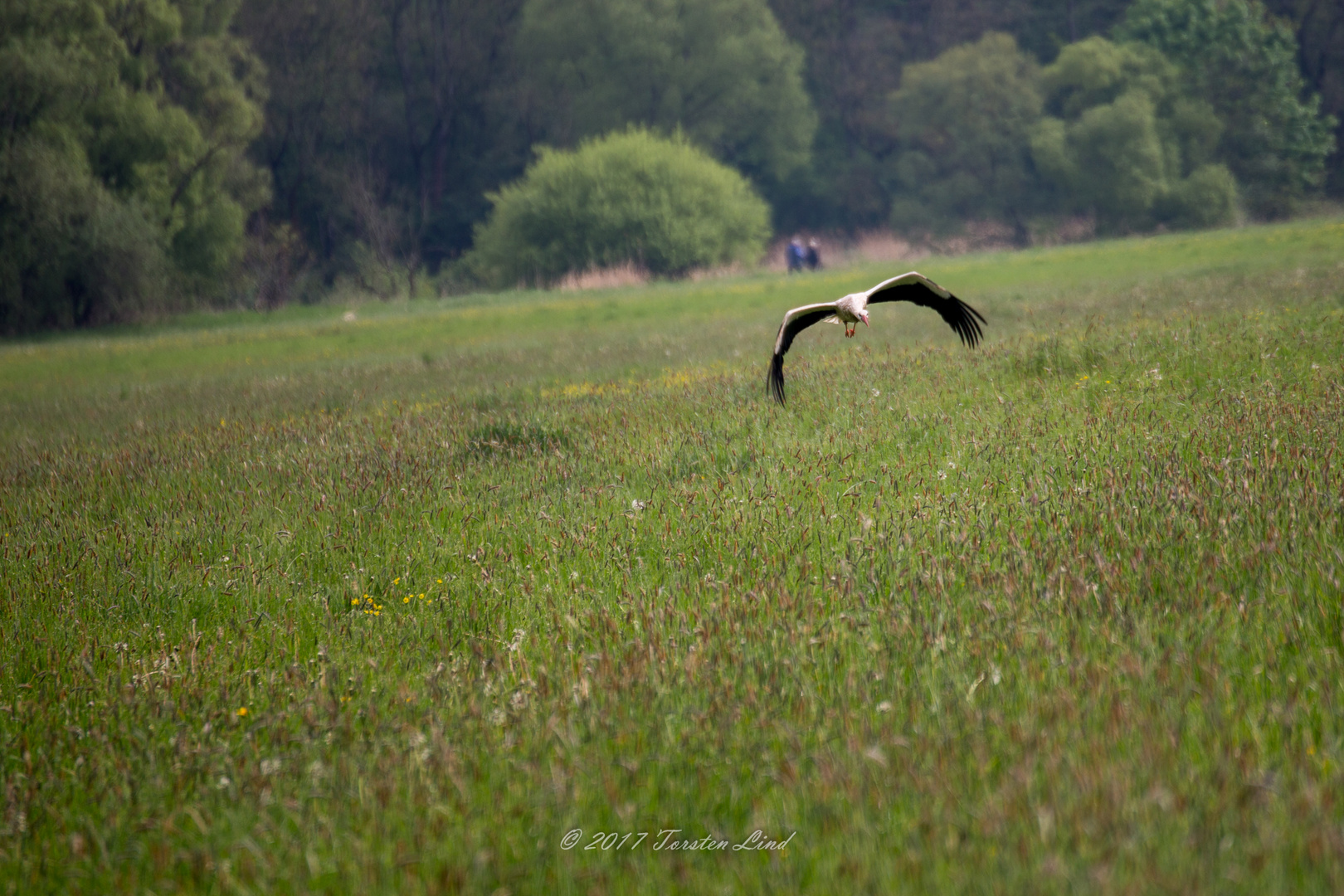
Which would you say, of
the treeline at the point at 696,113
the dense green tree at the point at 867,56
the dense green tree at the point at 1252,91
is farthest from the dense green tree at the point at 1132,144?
the dense green tree at the point at 867,56

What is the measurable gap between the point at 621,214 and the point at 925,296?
121 ft

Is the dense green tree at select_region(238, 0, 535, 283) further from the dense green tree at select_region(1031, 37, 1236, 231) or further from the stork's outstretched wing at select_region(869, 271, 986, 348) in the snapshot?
the stork's outstretched wing at select_region(869, 271, 986, 348)

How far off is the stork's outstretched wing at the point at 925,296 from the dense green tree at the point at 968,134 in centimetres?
5670

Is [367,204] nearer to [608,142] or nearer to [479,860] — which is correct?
[608,142]

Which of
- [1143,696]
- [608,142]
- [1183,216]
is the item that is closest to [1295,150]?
[1183,216]

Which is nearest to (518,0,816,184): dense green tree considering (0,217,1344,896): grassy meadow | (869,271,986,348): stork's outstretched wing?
(869,271,986,348): stork's outstretched wing

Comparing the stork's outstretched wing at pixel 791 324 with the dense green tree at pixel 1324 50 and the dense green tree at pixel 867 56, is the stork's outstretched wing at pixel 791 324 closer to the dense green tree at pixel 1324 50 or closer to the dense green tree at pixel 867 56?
the dense green tree at pixel 867 56

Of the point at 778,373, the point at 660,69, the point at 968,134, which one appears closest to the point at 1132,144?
the point at 968,134

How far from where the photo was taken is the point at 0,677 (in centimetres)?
416

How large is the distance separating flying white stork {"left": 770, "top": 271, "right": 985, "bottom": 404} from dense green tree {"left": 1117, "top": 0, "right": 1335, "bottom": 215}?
57.5 m

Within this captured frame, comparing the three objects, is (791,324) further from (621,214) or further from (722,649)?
(621,214)

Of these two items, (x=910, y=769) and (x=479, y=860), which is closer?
(x=479, y=860)

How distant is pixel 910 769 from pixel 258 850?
1746mm

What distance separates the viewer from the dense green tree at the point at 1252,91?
5350cm
